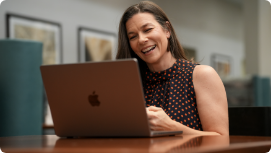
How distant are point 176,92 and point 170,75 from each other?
0.38 feet

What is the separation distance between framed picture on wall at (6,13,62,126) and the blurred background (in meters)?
0.01

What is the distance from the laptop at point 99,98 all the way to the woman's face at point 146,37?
678 mm

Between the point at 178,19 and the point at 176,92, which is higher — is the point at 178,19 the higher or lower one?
the higher one

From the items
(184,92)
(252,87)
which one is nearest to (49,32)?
(252,87)

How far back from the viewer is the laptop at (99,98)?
1.10 metres

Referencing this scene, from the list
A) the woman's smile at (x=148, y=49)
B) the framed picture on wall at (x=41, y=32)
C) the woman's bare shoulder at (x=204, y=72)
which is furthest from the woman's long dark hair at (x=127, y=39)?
the framed picture on wall at (x=41, y=32)

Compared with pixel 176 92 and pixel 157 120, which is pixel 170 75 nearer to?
pixel 176 92

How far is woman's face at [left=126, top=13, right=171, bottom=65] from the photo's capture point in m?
1.83

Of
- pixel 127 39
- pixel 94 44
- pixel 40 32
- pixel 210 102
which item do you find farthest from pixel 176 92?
pixel 94 44

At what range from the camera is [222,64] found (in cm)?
848

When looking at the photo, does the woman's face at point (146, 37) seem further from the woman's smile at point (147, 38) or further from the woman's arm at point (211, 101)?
the woman's arm at point (211, 101)

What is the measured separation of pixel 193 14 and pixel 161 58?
578 centimetres

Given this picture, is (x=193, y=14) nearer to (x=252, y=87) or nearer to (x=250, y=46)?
(x=250, y=46)

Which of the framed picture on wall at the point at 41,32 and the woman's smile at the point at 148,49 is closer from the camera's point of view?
the woman's smile at the point at 148,49
